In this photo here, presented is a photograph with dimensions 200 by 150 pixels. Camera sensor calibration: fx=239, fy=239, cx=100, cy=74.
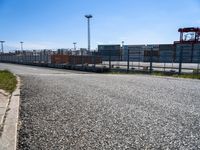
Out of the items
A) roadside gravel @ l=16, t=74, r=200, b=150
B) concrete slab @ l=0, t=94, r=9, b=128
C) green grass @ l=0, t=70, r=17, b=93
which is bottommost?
roadside gravel @ l=16, t=74, r=200, b=150

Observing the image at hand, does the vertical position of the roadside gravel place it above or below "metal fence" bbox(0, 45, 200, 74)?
below

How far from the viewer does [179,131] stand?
3734 mm

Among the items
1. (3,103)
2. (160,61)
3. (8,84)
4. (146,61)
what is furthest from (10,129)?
(146,61)

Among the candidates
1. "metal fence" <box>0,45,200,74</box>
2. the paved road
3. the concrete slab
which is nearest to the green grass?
the concrete slab

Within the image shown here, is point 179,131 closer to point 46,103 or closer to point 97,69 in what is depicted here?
point 46,103

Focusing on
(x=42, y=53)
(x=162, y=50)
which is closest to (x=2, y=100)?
(x=162, y=50)

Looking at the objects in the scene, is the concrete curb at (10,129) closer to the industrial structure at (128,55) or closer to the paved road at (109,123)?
the paved road at (109,123)

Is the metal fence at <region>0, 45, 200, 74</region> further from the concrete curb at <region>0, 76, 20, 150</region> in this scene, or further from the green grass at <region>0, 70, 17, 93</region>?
the concrete curb at <region>0, 76, 20, 150</region>

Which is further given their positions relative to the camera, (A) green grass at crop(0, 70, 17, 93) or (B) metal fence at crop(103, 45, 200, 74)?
(B) metal fence at crop(103, 45, 200, 74)

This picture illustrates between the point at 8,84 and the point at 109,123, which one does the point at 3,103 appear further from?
the point at 8,84

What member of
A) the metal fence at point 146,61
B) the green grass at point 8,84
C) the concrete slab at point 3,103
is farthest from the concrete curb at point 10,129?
the metal fence at point 146,61

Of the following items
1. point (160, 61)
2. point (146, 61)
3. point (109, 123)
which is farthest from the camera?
point (146, 61)

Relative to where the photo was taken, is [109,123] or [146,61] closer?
[109,123]

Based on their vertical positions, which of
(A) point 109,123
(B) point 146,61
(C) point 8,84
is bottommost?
(A) point 109,123
